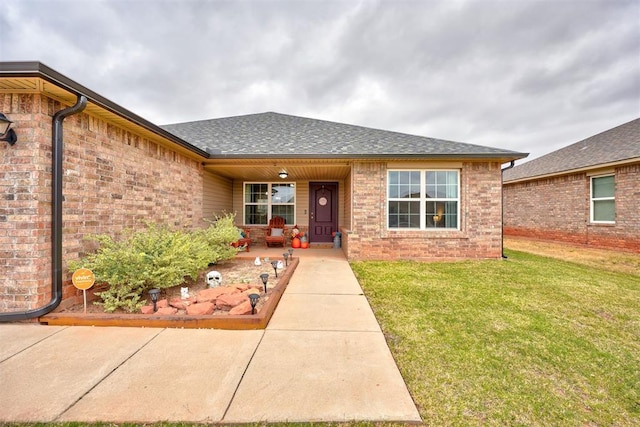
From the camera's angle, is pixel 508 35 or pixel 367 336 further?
pixel 508 35

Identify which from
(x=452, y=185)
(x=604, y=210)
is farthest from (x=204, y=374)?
(x=604, y=210)

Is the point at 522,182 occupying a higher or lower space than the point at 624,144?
lower

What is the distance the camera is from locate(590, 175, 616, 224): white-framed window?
8367 millimetres

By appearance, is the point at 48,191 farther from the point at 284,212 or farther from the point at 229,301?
the point at 284,212

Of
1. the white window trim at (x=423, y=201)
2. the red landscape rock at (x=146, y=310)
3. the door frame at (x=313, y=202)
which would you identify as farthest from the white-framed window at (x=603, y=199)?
the red landscape rock at (x=146, y=310)

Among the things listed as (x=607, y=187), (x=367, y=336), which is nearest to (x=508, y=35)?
(x=607, y=187)

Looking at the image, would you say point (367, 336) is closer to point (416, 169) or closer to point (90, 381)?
point (90, 381)

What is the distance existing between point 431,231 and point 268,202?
5.76 metres

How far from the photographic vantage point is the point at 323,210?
9.43m

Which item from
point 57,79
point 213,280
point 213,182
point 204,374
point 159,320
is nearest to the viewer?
point 204,374

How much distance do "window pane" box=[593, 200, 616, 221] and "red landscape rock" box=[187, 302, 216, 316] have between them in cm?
1227

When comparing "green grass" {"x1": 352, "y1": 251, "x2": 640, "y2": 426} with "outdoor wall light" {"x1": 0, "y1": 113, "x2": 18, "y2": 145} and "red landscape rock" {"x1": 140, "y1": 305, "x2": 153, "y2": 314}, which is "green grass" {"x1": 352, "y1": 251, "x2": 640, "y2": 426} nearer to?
"red landscape rock" {"x1": 140, "y1": 305, "x2": 153, "y2": 314}

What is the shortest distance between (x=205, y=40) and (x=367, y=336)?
39.4ft

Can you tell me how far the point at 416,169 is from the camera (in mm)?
6664
